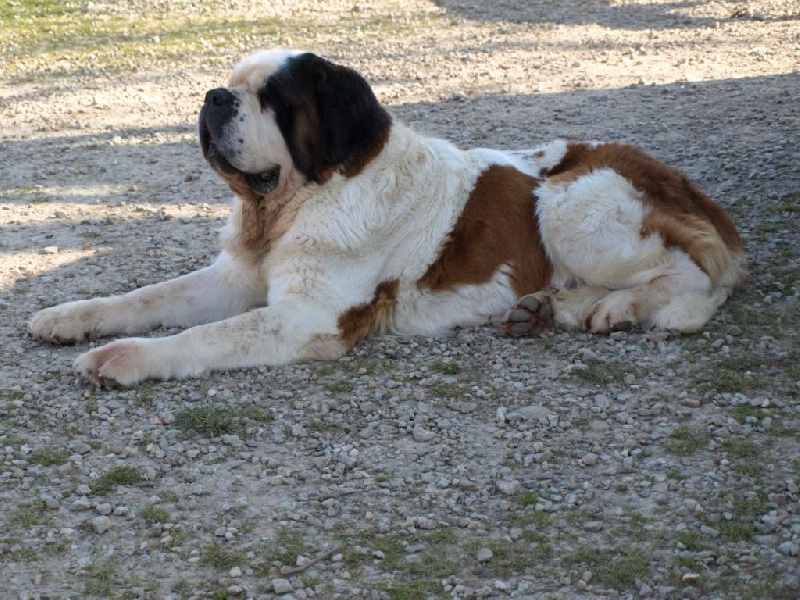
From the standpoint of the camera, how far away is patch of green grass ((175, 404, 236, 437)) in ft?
14.1

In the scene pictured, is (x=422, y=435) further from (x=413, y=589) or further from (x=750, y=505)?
(x=750, y=505)

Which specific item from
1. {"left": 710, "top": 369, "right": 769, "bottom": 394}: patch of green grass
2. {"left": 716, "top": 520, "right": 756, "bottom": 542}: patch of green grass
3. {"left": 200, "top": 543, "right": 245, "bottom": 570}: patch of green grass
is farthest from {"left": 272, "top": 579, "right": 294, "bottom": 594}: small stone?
{"left": 710, "top": 369, "right": 769, "bottom": 394}: patch of green grass

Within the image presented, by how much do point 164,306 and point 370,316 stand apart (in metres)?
1.09

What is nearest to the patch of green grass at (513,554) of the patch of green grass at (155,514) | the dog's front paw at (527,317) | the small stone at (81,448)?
the patch of green grass at (155,514)

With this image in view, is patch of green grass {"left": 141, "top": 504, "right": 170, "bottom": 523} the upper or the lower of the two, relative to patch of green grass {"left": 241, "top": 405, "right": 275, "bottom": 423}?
lower

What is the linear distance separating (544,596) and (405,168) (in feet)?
8.54

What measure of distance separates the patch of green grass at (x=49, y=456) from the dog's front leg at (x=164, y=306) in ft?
3.63

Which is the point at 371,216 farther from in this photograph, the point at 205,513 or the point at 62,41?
the point at 62,41

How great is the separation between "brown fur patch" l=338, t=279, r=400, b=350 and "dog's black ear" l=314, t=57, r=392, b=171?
658 mm

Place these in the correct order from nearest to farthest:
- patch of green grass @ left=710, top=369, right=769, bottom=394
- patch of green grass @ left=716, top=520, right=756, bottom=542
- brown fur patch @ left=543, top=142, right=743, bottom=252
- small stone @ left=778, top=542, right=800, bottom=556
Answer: small stone @ left=778, top=542, right=800, bottom=556, patch of green grass @ left=716, top=520, right=756, bottom=542, patch of green grass @ left=710, top=369, right=769, bottom=394, brown fur patch @ left=543, top=142, right=743, bottom=252

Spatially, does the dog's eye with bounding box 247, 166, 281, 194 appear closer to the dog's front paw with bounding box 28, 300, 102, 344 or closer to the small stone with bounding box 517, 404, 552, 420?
the dog's front paw with bounding box 28, 300, 102, 344

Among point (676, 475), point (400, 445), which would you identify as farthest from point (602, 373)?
point (400, 445)

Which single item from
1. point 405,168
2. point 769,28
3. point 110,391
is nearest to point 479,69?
point 769,28

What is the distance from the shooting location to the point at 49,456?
13.3 feet
